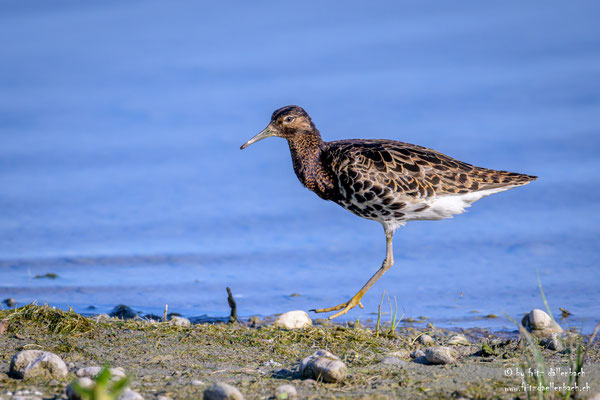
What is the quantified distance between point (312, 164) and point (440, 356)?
3.37m

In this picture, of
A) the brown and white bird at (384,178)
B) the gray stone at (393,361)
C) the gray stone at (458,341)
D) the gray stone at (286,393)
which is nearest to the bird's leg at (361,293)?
the brown and white bird at (384,178)

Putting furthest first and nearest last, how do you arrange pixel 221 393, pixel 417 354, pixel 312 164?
1. pixel 312 164
2. pixel 417 354
3. pixel 221 393

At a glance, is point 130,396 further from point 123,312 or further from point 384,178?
point 384,178

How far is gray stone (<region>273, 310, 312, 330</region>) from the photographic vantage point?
7133mm

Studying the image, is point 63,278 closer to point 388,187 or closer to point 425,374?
point 388,187

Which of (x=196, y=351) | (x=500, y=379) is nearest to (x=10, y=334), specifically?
(x=196, y=351)

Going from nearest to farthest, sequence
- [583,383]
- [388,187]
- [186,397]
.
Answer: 1. [186,397]
2. [583,383]
3. [388,187]

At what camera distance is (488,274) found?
9.46 m

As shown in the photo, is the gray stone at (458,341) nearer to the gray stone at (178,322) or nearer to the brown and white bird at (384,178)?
the brown and white bird at (384,178)

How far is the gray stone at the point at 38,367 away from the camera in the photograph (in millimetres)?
5184

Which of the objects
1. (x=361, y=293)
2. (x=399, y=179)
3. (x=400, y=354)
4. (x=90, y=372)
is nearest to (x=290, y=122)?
(x=399, y=179)

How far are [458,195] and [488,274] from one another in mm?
1448

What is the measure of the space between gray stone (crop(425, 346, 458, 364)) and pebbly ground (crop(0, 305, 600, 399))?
5 cm

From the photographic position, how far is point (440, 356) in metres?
5.77
